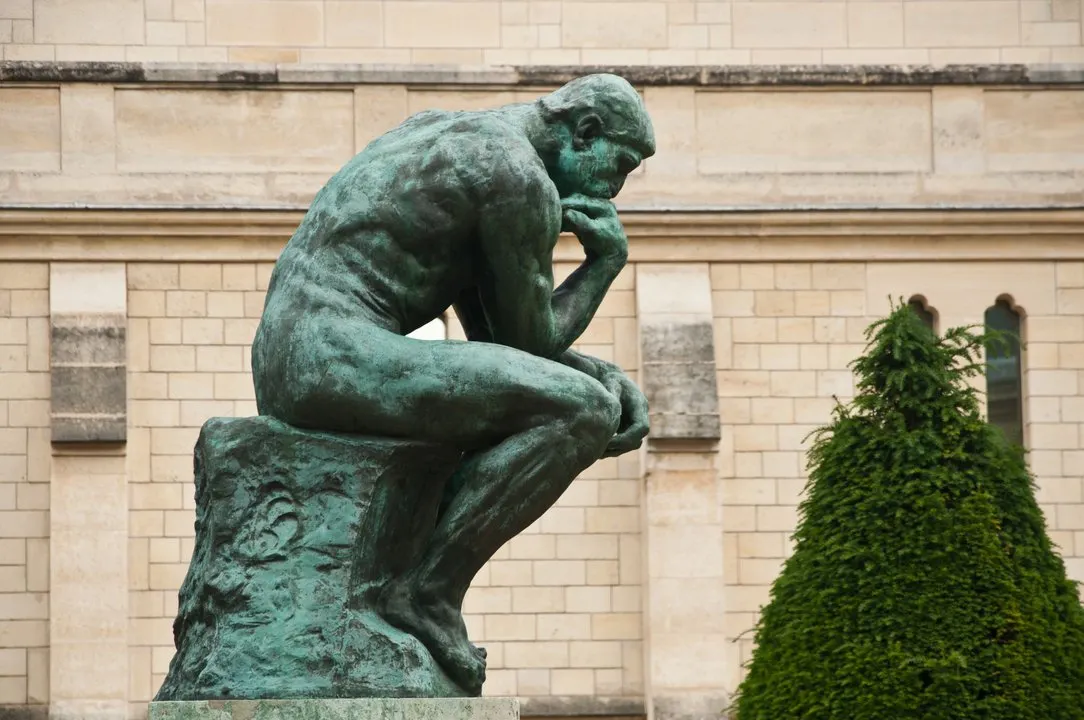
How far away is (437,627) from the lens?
26.9 feet

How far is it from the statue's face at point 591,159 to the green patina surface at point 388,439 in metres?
0.21

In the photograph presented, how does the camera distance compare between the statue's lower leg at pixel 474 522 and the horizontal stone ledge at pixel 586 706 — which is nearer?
the statue's lower leg at pixel 474 522

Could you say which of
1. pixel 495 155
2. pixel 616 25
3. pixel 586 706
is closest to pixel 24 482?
pixel 586 706

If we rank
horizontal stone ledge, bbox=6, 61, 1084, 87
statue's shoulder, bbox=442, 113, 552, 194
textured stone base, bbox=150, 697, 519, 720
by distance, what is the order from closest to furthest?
Answer: 1. textured stone base, bbox=150, 697, 519, 720
2. statue's shoulder, bbox=442, 113, 552, 194
3. horizontal stone ledge, bbox=6, 61, 1084, 87

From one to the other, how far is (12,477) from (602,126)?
1621 centimetres

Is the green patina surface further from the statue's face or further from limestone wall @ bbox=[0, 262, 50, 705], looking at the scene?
limestone wall @ bbox=[0, 262, 50, 705]

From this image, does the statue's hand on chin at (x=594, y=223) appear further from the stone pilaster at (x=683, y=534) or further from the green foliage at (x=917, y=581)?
the stone pilaster at (x=683, y=534)

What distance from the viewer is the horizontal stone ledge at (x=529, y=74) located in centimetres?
2442

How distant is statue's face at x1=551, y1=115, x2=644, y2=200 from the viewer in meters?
8.56

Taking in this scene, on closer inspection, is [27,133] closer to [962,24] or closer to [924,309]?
[924,309]

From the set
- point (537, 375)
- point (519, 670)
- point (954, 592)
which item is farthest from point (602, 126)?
point (519, 670)

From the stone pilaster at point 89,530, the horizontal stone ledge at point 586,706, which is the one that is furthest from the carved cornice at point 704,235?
the horizontal stone ledge at point 586,706

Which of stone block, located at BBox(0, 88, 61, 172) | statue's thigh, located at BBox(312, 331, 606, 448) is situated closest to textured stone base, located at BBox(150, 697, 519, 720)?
statue's thigh, located at BBox(312, 331, 606, 448)

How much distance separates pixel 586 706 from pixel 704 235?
158 inches
